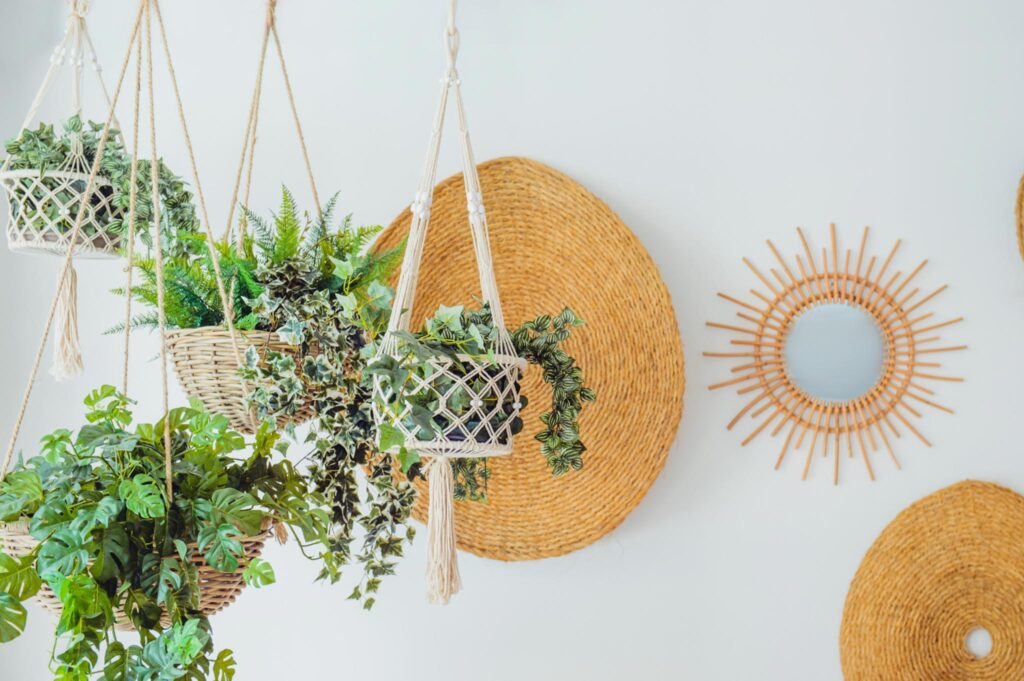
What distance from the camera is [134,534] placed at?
4.21 feet

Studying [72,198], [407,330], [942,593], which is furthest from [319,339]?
[942,593]

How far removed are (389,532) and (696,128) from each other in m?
0.93

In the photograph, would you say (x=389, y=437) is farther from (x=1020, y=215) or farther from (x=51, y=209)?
(x=1020, y=215)

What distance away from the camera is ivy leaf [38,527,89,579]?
1.19 m

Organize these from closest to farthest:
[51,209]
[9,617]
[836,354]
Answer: [9,617]
[51,209]
[836,354]

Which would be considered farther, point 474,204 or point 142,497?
point 474,204

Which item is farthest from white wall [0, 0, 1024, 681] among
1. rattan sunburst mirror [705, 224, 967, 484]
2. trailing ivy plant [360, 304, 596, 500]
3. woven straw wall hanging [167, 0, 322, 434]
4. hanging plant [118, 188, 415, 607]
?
woven straw wall hanging [167, 0, 322, 434]

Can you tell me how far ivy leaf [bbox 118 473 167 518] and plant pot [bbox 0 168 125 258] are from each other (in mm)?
551

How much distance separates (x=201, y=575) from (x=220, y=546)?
0.10 m

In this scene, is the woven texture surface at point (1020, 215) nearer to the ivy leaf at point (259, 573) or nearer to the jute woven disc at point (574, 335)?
the jute woven disc at point (574, 335)

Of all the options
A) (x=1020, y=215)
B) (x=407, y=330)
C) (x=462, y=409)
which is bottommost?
(x=462, y=409)

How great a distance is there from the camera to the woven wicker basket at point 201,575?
1285 millimetres

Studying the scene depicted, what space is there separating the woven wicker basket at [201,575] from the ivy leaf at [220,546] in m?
0.03

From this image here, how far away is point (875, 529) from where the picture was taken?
173cm
